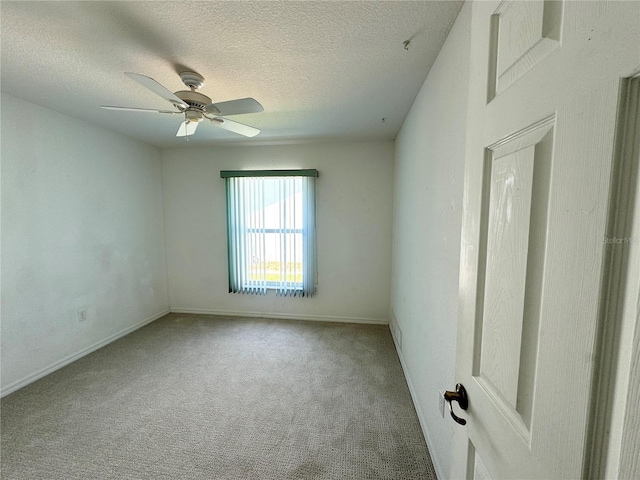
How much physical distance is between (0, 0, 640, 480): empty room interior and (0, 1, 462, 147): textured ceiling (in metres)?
0.02

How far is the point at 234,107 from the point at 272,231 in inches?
73.3

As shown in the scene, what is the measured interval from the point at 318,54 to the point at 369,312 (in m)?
2.86

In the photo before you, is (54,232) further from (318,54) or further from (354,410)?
(354,410)

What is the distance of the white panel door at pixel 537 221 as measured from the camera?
34cm

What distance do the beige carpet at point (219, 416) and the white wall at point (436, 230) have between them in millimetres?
311

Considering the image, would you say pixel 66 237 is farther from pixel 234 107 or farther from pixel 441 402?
pixel 441 402

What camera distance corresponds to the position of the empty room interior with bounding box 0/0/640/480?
37 centimetres

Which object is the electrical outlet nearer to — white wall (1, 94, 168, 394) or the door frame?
the door frame

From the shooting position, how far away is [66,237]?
93.8 inches

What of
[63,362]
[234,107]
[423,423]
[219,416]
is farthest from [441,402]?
[63,362]

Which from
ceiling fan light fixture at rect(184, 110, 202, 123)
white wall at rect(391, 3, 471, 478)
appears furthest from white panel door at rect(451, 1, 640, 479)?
ceiling fan light fixture at rect(184, 110, 202, 123)

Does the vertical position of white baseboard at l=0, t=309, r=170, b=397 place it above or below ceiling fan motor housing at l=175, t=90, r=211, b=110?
below

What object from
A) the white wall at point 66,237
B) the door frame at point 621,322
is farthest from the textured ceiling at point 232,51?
the door frame at point 621,322

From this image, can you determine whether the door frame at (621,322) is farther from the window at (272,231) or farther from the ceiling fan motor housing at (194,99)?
the window at (272,231)
